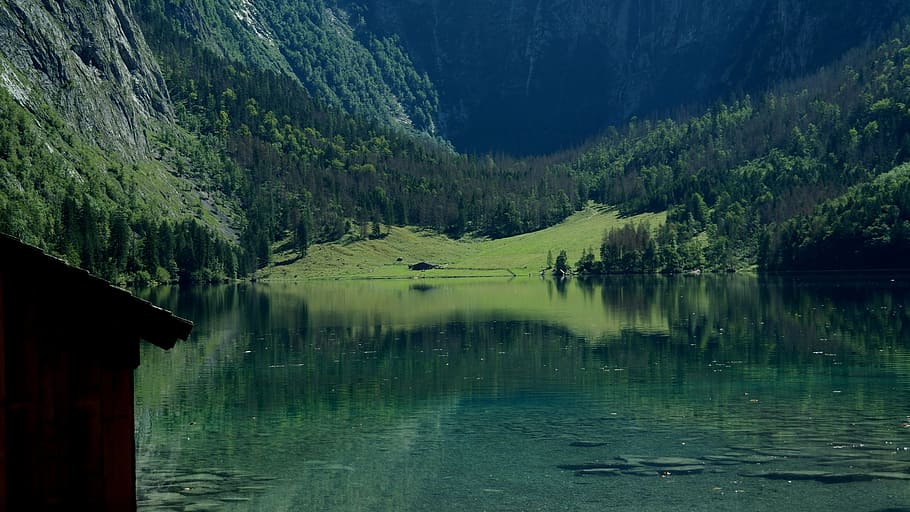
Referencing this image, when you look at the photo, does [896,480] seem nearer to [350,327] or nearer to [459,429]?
[459,429]

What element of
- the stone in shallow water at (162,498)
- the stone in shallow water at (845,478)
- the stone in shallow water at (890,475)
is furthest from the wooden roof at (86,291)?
the stone in shallow water at (890,475)

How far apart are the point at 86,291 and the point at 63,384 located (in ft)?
5.92

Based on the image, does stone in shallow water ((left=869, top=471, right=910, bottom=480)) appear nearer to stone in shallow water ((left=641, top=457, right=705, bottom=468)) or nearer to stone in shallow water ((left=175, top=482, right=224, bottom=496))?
stone in shallow water ((left=641, top=457, right=705, bottom=468))

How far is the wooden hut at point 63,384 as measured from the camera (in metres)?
19.0

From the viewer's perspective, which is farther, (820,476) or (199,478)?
(199,478)

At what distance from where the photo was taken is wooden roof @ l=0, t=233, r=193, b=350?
62.7 ft

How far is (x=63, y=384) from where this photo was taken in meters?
19.5

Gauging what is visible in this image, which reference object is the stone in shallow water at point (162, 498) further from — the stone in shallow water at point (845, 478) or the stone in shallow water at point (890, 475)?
the stone in shallow water at point (890, 475)

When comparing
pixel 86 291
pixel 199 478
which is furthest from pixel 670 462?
pixel 86 291

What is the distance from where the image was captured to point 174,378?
265 ft

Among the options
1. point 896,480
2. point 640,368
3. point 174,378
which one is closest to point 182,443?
point 174,378

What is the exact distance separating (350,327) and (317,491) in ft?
291

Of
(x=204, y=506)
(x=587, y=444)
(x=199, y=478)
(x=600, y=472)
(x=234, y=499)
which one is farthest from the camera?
(x=587, y=444)

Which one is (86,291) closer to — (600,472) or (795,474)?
(600,472)
